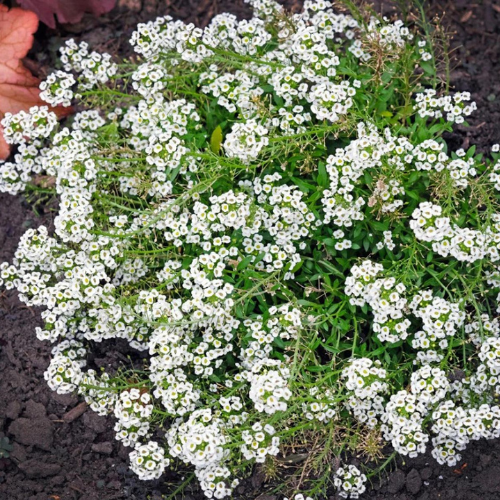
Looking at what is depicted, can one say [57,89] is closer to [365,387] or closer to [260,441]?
[260,441]

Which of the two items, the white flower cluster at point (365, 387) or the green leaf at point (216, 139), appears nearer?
the white flower cluster at point (365, 387)

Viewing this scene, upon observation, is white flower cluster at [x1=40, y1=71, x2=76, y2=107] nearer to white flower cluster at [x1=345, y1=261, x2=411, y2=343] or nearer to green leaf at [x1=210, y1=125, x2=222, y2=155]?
green leaf at [x1=210, y1=125, x2=222, y2=155]

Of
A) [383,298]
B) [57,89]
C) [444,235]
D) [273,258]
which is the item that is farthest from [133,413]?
[57,89]

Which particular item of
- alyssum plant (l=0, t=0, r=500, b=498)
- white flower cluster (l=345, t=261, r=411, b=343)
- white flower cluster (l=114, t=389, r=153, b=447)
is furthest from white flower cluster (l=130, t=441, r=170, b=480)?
white flower cluster (l=345, t=261, r=411, b=343)

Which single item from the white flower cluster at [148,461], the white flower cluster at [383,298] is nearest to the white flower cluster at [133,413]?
the white flower cluster at [148,461]

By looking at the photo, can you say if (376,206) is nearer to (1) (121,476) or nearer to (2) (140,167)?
(2) (140,167)

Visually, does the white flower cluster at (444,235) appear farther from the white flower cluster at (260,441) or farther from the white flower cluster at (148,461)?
the white flower cluster at (148,461)

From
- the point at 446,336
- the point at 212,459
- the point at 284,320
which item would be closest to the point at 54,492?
the point at 212,459
